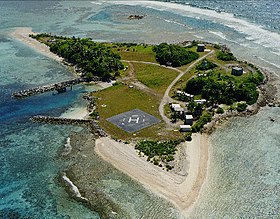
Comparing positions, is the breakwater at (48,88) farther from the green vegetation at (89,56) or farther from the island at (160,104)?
the green vegetation at (89,56)

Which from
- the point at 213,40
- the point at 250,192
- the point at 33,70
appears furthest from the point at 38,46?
the point at 250,192

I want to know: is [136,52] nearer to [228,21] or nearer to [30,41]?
[30,41]

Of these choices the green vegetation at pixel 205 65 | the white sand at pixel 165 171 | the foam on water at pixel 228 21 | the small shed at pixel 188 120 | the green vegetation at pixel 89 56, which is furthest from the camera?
the foam on water at pixel 228 21

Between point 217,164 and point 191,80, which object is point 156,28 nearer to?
point 191,80

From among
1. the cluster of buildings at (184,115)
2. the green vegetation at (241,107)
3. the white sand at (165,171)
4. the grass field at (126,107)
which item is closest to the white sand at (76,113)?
the grass field at (126,107)

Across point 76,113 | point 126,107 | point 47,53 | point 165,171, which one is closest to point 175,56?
point 126,107

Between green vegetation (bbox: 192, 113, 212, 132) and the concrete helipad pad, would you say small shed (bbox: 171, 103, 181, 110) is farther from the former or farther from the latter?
green vegetation (bbox: 192, 113, 212, 132)
